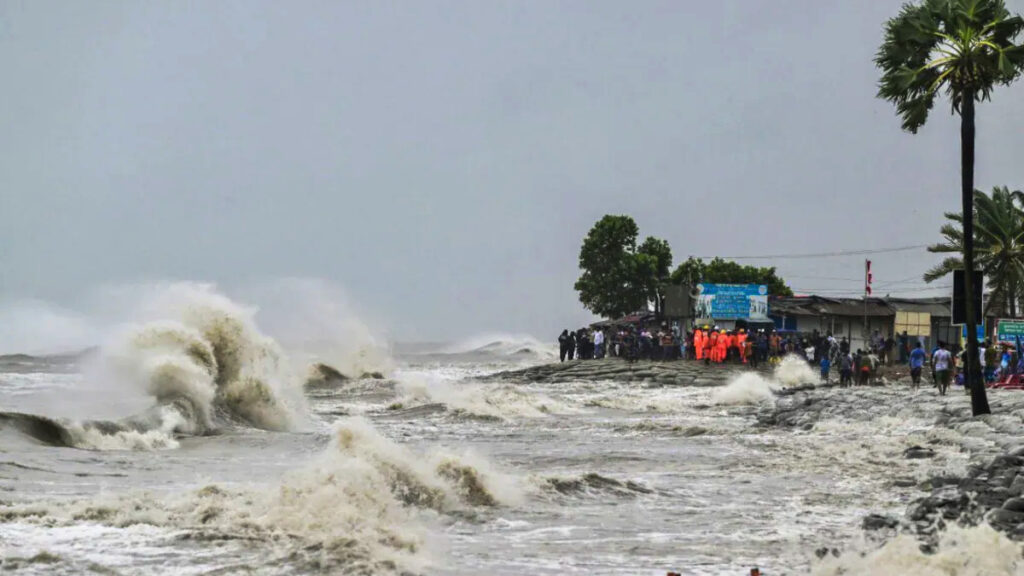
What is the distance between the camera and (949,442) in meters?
18.3

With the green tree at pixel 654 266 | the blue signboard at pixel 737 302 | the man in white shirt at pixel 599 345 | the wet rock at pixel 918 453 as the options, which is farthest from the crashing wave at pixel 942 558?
the green tree at pixel 654 266

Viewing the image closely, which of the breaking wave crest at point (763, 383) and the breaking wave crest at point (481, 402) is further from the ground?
the breaking wave crest at point (763, 383)

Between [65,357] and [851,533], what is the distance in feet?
232

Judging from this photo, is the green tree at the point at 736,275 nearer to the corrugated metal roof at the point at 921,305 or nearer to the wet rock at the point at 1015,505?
the corrugated metal roof at the point at 921,305

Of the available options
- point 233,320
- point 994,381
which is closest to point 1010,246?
point 994,381

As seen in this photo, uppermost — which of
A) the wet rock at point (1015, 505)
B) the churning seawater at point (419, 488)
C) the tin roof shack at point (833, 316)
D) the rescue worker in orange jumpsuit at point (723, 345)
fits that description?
the tin roof shack at point (833, 316)

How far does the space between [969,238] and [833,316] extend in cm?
3773

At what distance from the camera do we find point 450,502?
1227cm

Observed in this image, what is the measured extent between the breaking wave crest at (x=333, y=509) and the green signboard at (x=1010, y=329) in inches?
899

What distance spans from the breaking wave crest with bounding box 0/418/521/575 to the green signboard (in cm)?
2284

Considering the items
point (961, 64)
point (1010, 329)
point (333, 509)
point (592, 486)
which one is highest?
point (961, 64)

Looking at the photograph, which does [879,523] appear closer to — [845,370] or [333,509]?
[333,509]

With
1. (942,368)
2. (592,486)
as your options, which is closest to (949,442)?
(942,368)

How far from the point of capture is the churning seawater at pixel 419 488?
917cm
